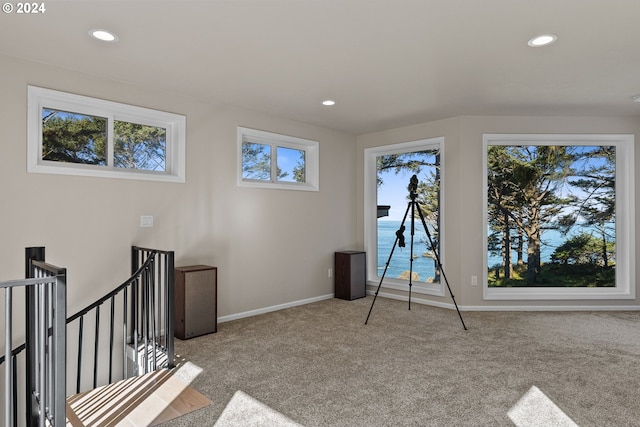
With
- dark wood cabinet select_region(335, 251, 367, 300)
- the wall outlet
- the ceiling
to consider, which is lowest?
dark wood cabinet select_region(335, 251, 367, 300)

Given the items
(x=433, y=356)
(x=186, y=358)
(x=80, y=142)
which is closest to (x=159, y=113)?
(x=80, y=142)

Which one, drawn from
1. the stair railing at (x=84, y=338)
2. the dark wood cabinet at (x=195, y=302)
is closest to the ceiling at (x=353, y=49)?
the stair railing at (x=84, y=338)

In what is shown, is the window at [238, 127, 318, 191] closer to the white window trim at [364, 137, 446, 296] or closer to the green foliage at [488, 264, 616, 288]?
the white window trim at [364, 137, 446, 296]

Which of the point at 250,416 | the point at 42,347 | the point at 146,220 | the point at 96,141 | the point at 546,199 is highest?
the point at 96,141

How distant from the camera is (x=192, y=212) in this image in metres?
3.84

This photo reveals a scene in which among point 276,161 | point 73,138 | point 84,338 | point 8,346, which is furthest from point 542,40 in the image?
point 84,338

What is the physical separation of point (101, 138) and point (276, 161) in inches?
77.4

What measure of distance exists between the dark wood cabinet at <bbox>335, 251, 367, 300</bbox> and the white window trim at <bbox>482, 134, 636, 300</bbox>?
1583 millimetres

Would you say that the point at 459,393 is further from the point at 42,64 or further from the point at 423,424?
the point at 42,64

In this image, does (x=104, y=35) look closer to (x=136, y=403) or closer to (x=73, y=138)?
(x=73, y=138)

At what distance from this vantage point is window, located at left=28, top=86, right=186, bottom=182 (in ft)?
9.95

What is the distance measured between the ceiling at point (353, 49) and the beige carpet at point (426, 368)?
233 cm

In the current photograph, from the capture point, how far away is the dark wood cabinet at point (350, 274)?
5.12 metres

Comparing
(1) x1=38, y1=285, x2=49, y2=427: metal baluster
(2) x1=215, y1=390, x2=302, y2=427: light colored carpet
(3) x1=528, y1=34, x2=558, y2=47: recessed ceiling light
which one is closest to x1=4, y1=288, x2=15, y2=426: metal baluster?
(1) x1=38, y1=285, x2=49, y2=427: metal baluster
